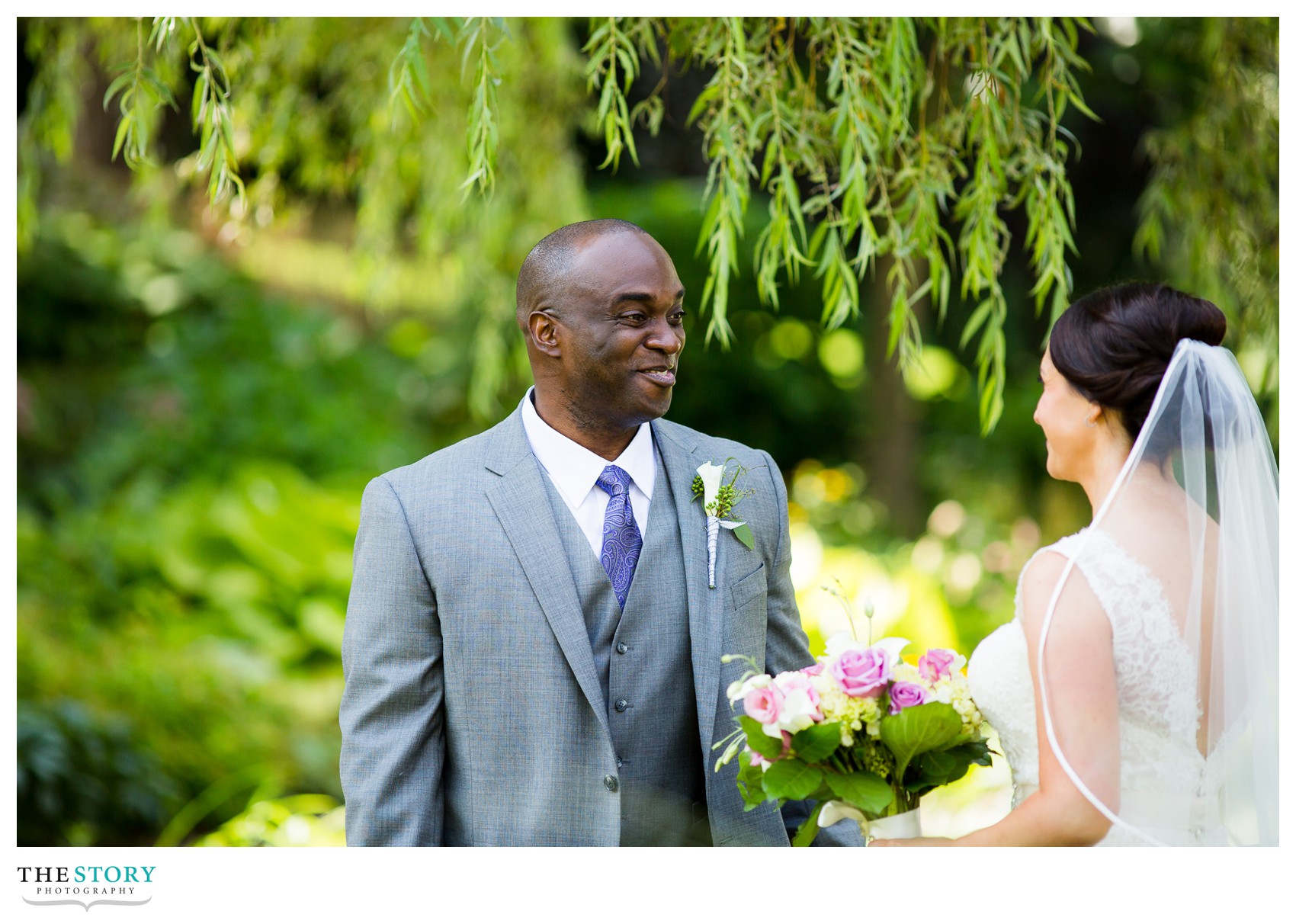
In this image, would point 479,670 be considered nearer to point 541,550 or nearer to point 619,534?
point 541,550

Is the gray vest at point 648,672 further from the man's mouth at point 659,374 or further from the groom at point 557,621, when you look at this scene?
the man's mouth at point 659,374

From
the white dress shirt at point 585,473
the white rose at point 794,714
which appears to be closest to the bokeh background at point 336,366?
the white rose at point 794,714

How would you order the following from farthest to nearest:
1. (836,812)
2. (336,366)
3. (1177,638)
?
(336,366)
(836,812)
(1177,638)

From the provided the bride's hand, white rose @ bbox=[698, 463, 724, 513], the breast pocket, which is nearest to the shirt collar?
white rose @ bbox=[698, 463, 724, 513]

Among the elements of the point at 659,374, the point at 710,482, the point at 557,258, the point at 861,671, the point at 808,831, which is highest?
the point at 557,258

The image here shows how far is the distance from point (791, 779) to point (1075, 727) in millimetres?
479

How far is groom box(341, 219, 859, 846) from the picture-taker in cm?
211

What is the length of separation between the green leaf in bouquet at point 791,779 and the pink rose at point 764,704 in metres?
→ 0.09

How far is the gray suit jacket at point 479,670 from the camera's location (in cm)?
210

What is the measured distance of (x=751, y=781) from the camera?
81.4 inches

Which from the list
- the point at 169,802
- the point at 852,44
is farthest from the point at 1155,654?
the point at 169,802

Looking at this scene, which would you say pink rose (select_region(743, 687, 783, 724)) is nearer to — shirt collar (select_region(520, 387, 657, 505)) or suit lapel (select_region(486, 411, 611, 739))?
suit lapel (select_region(486, 411, 611, 739))

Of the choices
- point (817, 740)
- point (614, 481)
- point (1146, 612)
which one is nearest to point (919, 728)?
point (817, 740)
